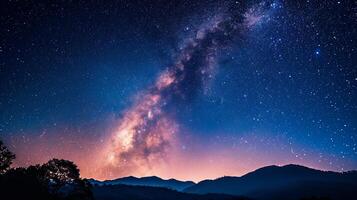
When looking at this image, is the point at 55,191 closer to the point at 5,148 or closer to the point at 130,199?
the point at 5,148

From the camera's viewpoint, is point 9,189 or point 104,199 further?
point 104,199

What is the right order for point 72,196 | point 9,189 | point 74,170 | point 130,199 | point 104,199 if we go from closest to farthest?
1. point 9,189
2. point 72,196
3. point 74,170
4. point 104,199
5. point 130,199

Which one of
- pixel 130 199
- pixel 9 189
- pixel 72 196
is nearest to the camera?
pixel 9 189

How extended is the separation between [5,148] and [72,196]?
28.3ft

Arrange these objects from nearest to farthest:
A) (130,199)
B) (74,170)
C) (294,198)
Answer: (74,170) < (130,199) < (294,198)

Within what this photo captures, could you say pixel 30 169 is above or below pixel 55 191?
above

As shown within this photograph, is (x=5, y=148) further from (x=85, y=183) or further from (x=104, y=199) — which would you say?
(x=104, y=199)

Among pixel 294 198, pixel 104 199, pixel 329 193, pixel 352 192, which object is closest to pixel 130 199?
pixel 104 199

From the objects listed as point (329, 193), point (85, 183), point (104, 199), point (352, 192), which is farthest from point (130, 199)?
point (85, 183)

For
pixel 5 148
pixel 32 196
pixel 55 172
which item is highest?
pixel 5 148

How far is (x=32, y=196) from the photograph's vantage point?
→ 25297 mm

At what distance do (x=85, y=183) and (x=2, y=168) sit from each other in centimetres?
825

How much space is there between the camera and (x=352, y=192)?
19650 centimetres

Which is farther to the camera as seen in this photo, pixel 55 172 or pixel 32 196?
pixel 55 172
